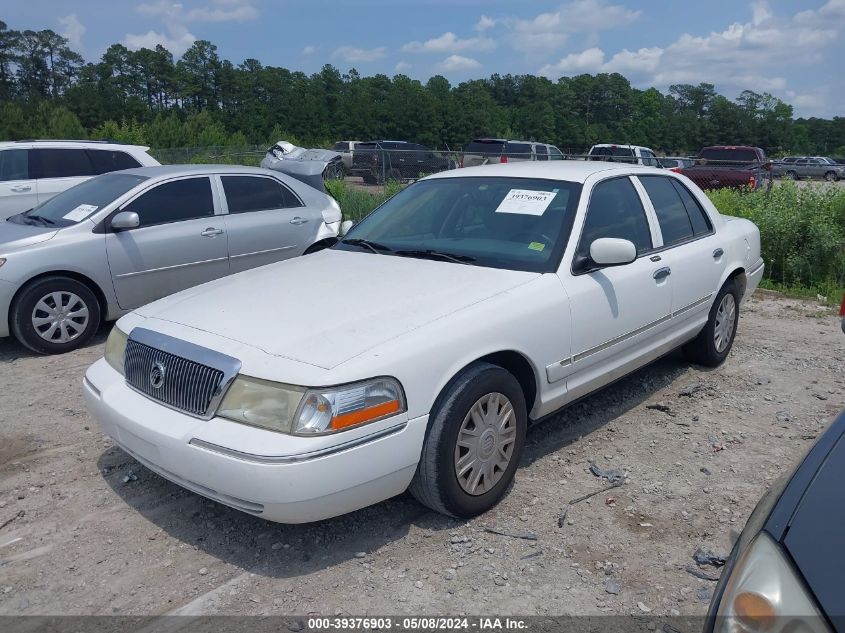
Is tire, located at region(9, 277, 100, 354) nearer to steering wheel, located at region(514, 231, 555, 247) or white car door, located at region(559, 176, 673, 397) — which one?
steering wheel, located at region(514, 231, 555, 247)

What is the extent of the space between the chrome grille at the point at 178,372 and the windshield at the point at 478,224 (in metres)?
1.51

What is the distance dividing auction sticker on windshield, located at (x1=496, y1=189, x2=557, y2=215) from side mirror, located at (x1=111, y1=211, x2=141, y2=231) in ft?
11.8

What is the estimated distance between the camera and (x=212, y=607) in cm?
298

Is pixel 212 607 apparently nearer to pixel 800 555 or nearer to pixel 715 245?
pixel 800 555

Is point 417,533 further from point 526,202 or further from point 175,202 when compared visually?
point 175,202

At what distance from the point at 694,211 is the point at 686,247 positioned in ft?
1.71

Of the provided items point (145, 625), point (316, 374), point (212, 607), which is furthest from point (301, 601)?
point (316, 374)

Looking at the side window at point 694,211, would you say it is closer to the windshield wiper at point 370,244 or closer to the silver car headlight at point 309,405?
the windshield wiper at point 370,244

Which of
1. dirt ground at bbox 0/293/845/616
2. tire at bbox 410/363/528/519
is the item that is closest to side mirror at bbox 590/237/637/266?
tire at bbox 410/363/528/519

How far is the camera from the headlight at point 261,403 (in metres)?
3.00

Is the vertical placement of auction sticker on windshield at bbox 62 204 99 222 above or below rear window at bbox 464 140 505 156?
below

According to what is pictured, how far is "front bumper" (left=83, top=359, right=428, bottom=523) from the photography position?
2926 millimetres

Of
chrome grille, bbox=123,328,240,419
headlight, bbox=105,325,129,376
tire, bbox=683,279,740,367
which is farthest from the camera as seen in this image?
tire, bbox=683,279,740,367

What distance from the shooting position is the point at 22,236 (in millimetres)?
6348
